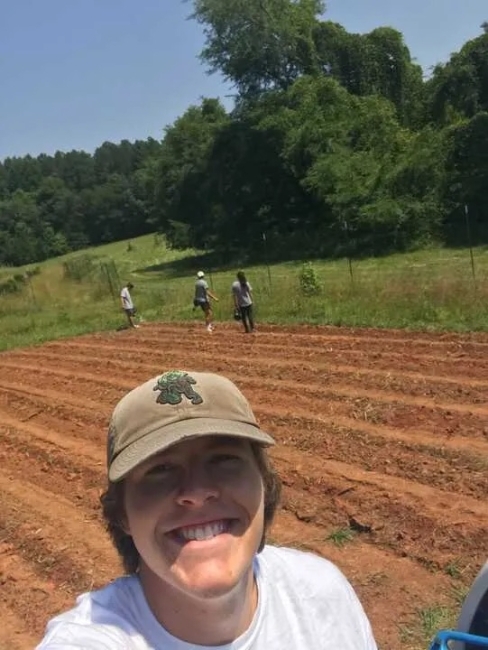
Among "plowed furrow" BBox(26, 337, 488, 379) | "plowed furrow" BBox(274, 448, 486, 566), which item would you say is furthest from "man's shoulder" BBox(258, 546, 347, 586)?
"plowed furrow" BBox(26, 337, 488, 379)

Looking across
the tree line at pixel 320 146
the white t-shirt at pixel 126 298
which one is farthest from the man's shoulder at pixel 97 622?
the tree line at pixel 320 146

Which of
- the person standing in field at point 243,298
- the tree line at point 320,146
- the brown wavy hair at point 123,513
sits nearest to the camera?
the brown wavy hair at point 123,513

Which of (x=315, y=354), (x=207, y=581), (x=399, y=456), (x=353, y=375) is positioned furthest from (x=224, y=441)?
(x=315, y=354)

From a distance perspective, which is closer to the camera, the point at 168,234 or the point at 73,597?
the point at 73,597

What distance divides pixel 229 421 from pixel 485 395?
728 centimetres

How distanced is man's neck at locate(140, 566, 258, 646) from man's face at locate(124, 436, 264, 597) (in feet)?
0.09

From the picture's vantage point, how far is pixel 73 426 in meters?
9.28

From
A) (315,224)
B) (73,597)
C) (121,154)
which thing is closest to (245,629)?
(73,597)

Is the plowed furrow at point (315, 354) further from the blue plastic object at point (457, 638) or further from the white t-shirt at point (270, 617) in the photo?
the blue plastic object at point (457, 638)

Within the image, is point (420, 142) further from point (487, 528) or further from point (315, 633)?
point (315, 633)

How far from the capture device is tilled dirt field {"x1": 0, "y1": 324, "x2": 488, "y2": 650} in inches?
191

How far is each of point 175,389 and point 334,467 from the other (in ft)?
17.2

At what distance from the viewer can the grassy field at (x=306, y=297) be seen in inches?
559

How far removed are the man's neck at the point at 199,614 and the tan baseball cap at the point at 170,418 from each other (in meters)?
0.29
